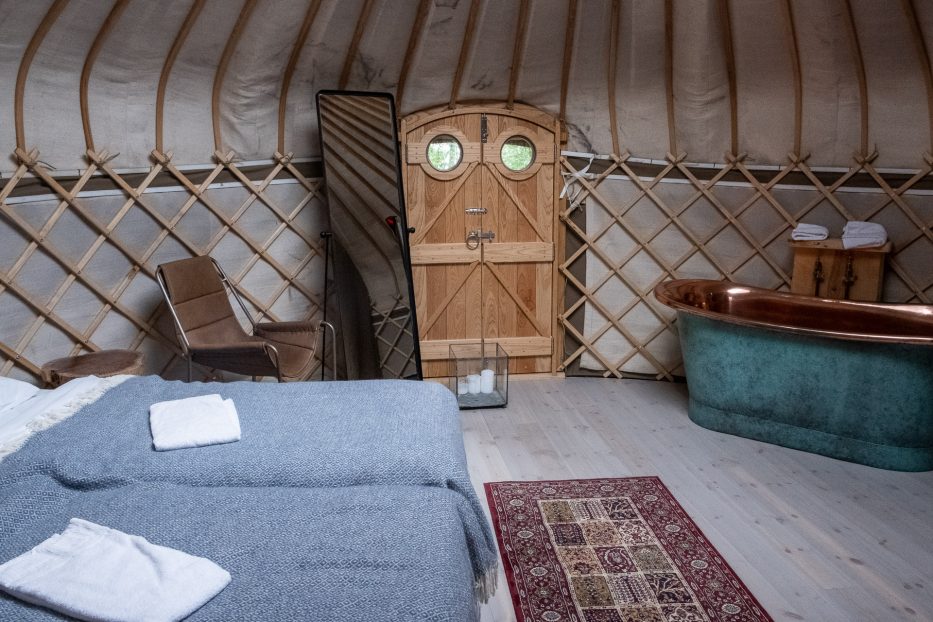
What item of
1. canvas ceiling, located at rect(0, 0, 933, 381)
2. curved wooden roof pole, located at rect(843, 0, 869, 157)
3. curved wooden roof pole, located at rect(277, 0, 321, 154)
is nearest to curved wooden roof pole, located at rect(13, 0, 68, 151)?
canvas ceiling, located at rect(0, 0, 933, 381)

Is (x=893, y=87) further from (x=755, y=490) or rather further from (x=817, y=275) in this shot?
(x=755, y=490)

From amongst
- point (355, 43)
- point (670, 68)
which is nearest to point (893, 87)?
point (670, 68)

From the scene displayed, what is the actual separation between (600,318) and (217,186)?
7.40 feet

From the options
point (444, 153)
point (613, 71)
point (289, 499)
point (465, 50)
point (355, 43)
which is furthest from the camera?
point (444, 153)

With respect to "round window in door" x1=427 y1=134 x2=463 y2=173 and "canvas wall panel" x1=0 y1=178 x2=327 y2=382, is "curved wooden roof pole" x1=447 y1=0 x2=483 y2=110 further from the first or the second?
"canvas wall panel" x1=0 y1=178 x2=327 y2=382

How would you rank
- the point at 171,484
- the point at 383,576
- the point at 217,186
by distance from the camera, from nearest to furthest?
the point at 383,576
the point at 171,484
the point at 217,186

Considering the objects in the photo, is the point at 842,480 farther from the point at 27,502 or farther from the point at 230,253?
the point at 230,253

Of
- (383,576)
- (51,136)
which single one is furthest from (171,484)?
(51,136)

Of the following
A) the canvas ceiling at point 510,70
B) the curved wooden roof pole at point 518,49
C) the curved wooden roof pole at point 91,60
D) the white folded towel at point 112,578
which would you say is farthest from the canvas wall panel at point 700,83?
the white folded towel at point 112,578

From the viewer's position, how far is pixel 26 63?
2717 mm

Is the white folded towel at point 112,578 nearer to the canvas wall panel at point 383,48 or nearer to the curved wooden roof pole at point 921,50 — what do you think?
the canvas wall panel at point 383,48

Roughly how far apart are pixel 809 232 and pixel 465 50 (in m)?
2.00

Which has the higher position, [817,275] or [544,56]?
[544,56]

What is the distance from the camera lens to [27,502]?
145 cm
